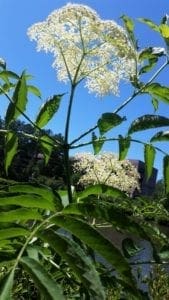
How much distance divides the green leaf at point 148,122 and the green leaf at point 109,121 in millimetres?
78

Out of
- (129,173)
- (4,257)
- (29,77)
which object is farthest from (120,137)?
(129,173)

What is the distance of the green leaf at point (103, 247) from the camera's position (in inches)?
40.1

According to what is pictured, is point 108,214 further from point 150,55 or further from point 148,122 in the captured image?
point 150,55

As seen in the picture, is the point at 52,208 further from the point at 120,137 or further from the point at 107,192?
the point at 120,137

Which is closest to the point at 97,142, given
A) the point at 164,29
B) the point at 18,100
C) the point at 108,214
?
the point at 18,100

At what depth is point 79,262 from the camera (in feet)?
3.37

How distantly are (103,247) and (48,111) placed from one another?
1.45 meters

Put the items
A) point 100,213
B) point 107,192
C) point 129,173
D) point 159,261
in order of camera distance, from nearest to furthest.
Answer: point 100,213 → point 107,192 → point 159,261 → point 129,173

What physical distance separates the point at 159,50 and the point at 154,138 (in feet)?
1.49

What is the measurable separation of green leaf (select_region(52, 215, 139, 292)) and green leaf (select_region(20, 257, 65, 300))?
0.11 meters

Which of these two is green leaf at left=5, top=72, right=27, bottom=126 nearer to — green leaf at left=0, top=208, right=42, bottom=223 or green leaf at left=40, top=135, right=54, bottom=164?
green leaf at left=40, top=135, right=54, bottom=164

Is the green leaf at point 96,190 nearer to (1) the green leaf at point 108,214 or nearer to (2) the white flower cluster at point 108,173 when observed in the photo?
(1) the green leaf at point 108,214

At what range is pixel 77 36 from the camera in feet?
9.22

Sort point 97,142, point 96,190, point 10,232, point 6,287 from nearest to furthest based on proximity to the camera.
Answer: point 6,287
point 10,232
point 96,190
point 97,142
